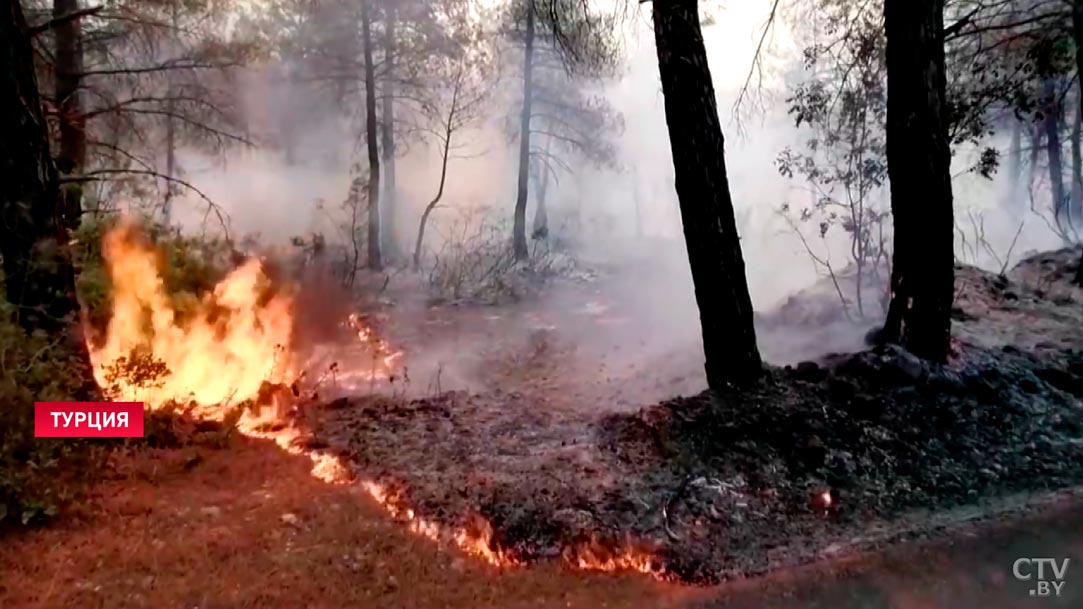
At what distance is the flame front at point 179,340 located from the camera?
5969 millimetres

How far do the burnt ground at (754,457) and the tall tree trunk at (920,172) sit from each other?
487 mm

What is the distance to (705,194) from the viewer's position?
6.00m

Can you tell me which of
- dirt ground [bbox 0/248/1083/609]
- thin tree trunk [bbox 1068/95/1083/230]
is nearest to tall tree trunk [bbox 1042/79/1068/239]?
thin tree trunk [bbox 1068/95/1083/230]

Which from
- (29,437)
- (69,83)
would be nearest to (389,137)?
(69,83)

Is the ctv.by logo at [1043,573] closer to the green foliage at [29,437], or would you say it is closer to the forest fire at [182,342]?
the green foliage at [29,437]

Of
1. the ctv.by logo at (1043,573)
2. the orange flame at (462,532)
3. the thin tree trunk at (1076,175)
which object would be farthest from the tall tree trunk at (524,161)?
the ctv.by logo at (1043,573)

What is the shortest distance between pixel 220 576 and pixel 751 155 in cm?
2963

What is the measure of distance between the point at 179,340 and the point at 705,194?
189 inches

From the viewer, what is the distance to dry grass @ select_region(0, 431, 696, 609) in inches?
142

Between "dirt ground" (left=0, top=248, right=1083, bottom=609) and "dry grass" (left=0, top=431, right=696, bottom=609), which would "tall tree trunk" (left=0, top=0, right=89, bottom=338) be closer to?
"dirt ground" (left=0, top=248, right=1083, bottom=609)

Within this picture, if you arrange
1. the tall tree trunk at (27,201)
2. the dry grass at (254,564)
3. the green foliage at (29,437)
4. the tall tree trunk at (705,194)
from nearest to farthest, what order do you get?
1. the dry grass at (254,564)
2. the green foliage at (29,437)
3. the tall tree trunk at (27,201)
4. the tall tree trunk at (705,194)

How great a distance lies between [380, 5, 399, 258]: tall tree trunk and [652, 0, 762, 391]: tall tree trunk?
14.7m

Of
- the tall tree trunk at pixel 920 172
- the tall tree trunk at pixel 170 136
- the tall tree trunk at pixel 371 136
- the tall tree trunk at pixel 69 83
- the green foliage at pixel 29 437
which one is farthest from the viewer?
the tall tree trunk at pixel 371 136

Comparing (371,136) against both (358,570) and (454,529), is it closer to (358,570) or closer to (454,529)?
(454,529)
